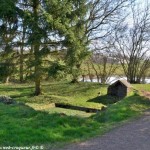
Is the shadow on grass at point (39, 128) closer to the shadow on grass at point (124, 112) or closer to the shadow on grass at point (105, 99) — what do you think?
the shadow on grass at point (124, 112)

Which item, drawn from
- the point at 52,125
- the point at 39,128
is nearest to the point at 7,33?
the point at 52,125

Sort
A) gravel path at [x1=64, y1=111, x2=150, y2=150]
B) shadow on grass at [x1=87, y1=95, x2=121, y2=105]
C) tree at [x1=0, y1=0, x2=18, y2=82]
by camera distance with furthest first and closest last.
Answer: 1. shadow on grass at [x1=87, y1=95, x2=121, y2=105]
2. tree at [x1=0, y1=0, x2=18, y2=82]
3. gravel path at [x1=64, y1=111, x2=150, y2=150]

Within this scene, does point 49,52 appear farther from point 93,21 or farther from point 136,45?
point 136,45

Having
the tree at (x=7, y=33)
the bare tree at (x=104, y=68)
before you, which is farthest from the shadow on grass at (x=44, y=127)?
the bare tree at (x=104, y=68)

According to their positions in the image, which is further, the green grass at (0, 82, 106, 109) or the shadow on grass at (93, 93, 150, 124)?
the green grass at (0, 82, 106, 109)

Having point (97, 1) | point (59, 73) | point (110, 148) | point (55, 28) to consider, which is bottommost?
point (110, 148)

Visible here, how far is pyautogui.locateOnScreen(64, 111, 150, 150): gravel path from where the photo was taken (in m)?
7.40

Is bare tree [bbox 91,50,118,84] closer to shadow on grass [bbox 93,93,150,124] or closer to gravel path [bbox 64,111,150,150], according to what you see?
shadow on grass [bbox 93,93,150,124]

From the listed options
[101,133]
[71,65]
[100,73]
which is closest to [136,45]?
[100,73]

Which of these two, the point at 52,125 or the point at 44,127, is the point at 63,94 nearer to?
the point at 52,125

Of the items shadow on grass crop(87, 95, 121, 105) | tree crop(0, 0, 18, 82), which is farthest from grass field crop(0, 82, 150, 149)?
tree crop(0, 0, 18, 82)

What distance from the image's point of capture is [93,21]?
31.3 meters

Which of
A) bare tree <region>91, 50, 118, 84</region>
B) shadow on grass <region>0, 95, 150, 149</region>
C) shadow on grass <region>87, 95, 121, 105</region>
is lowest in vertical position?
shadow on grass <region>87, 95, 121, 105</region>

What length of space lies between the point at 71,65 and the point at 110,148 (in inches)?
522
